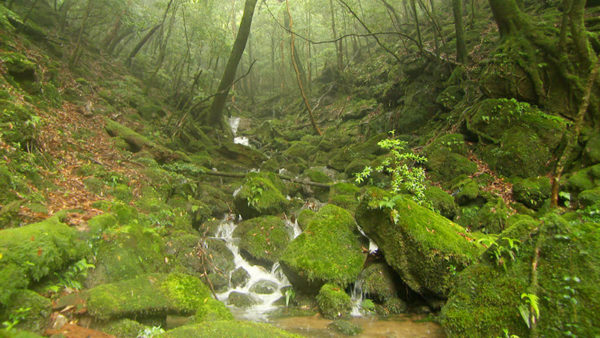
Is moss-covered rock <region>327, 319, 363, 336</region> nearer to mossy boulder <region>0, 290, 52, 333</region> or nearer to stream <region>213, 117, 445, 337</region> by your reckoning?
stream <region>213, 117, 445, 337</region>

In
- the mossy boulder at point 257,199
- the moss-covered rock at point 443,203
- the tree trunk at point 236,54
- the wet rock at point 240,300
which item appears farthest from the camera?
the tree trunk at point 236,54

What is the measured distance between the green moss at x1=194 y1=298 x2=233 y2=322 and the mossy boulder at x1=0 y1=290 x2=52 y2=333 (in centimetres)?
157

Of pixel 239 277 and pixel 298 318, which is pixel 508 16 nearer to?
pixel 298 318

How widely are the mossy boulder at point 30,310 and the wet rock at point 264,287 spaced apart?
164 inches

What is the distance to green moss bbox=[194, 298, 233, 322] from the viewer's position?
3.84m

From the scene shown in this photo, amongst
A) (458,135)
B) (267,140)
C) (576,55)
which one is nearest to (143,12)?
(267,140)

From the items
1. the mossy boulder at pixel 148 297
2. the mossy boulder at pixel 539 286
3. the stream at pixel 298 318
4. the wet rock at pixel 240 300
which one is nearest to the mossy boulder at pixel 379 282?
the stream at pixel 298 318

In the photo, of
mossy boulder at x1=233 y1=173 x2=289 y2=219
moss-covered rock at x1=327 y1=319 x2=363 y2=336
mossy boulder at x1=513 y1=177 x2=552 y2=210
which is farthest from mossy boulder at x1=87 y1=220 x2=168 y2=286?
mossy boulder at x1=513 y1=177 x2=552 y2=210

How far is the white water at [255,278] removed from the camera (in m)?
5.73

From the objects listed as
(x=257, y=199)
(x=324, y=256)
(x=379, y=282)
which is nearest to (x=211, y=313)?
(x=324, y=256)

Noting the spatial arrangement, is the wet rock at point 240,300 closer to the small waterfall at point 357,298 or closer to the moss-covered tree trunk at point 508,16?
the small waterfall at point 357,298

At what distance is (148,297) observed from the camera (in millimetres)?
3768

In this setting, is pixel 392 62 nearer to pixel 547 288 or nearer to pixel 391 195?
pixel 391 195

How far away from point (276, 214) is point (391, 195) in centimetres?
454
